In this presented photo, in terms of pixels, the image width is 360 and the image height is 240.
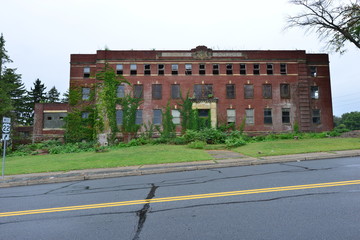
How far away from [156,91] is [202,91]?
6.17 metres

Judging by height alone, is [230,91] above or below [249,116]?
above

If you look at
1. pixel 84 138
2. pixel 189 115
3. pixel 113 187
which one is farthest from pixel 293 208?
pixel 84 138

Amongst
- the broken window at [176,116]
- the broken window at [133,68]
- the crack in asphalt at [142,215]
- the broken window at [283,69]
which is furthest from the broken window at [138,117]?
the crack in asphalt at [142,215]

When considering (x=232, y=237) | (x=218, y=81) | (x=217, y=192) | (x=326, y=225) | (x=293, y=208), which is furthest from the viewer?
(x=218, y=81)

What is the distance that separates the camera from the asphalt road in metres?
3.28

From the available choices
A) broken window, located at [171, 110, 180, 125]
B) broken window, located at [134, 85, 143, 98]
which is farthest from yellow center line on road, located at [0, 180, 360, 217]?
broken window, located at [134, 85, 143, 98]

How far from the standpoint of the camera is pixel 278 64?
26.6 meters

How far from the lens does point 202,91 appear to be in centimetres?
2602

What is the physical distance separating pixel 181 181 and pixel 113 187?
2.41 metres

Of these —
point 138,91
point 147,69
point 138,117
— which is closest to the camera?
point 138,117

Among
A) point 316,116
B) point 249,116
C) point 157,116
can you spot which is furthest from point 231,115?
point 316,116

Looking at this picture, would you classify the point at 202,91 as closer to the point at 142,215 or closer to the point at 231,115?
the point at 231,115

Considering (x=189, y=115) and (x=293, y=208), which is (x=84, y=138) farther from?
(x=293, y=208)

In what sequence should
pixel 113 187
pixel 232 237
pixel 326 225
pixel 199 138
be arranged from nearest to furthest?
pixel 232 237
pixel 326 225
pixel 113 187
pixel 199 138
